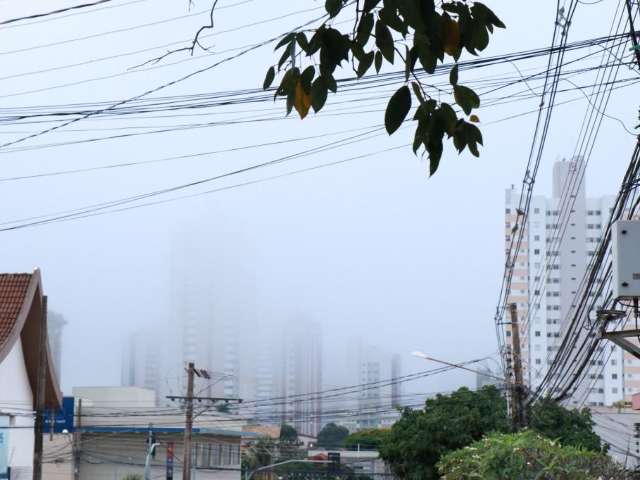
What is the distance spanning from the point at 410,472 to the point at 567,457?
3301 cm

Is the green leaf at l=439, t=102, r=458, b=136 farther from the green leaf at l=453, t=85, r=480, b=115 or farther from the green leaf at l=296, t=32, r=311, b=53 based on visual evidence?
the green leaf at l=296, t=32, r=311, b=53

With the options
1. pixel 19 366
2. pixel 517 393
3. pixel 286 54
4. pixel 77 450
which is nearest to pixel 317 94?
pixel 286 54

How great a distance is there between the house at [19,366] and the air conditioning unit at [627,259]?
61.8ft

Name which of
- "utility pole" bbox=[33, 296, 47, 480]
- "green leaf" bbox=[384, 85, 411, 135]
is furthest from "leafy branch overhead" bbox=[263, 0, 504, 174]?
"utility pole" bbox=[33, 296, 47, 480]

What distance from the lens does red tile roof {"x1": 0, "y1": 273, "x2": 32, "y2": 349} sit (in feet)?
94.7

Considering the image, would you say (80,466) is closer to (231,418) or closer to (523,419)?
(231,418)

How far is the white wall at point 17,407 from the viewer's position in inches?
1141

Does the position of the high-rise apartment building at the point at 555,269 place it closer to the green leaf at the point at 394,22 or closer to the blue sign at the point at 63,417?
the blue sign at the point at 63,417

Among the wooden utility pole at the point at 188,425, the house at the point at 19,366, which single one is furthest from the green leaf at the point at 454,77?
the wooden utility pole at the point at 188,425

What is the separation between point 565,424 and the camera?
4453cm

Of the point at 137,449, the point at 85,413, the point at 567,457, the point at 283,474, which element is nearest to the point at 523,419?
the point at 567,457

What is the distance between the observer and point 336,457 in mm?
75875

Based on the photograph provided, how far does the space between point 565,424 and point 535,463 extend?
31873mm

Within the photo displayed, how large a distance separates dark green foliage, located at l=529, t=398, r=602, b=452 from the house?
1750cm
